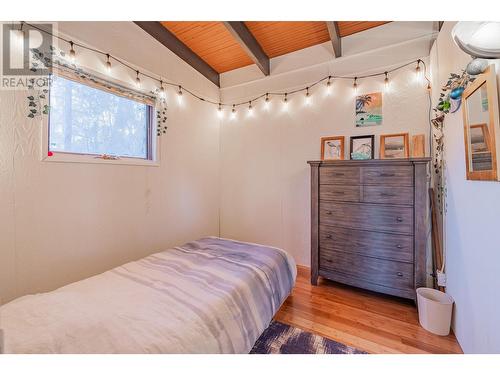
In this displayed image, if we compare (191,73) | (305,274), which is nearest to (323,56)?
(191,73)

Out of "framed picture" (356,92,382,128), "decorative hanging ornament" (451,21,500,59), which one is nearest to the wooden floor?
"decorative hanging ornament" (451,21,500,59)

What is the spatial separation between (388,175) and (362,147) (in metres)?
0.60

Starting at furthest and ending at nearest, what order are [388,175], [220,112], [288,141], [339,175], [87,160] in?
[220,112]
[288,141]
[339,175]
[388,175]
[87,160]

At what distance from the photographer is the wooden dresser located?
6.15 ft

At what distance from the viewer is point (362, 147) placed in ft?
8.04

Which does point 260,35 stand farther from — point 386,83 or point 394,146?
point 394,146

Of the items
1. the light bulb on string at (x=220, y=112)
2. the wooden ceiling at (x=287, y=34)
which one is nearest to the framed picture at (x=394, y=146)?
the wooden ceiling at (x=287, y=34)

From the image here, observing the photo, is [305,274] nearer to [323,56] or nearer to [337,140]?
[337,140]

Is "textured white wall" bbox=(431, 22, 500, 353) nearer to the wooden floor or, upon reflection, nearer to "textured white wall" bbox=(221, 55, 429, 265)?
the wooden floor

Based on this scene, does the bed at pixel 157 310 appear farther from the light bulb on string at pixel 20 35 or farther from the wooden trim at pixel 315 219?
the light bulb on string at pixel 20 35

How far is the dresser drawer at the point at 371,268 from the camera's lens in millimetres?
1928

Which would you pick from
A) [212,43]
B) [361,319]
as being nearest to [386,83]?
[212,43]

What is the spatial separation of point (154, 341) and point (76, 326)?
38 cm

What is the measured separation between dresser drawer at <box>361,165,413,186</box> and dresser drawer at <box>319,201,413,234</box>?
9.2 inches
